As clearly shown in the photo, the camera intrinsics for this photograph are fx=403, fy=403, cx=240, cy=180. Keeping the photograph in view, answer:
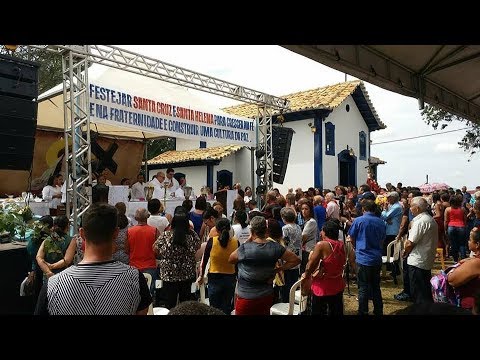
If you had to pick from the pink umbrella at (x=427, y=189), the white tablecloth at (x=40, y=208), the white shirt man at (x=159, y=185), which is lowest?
the white tablecloth at (x=40, y=208)

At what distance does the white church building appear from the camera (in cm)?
1727

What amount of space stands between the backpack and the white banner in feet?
19.2

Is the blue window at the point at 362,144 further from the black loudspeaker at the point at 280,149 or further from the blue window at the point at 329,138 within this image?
the black loudspeaker at the point at 280,149

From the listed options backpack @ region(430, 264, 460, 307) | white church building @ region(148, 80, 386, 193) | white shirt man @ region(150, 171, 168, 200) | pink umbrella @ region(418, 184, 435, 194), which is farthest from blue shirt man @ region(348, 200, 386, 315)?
pink umbrella @ region(418, 184, 435, 194)

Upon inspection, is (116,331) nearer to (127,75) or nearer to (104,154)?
(127,75)

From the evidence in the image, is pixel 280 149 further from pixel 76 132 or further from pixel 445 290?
pixel 445 290

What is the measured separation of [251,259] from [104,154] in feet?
33.1

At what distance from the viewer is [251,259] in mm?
3779

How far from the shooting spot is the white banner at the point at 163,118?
7.25m

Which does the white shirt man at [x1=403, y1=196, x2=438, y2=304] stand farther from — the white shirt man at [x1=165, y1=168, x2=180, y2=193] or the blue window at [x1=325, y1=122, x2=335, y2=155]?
the blue window at [x1=325, y1=122, x2=335, y2=155]

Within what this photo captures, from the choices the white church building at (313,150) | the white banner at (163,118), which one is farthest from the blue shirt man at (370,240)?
the white church building at (313,150)

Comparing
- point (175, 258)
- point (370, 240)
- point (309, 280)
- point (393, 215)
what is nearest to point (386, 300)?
point (393, 215)

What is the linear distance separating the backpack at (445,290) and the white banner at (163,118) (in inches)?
231

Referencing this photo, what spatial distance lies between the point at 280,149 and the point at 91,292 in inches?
418
